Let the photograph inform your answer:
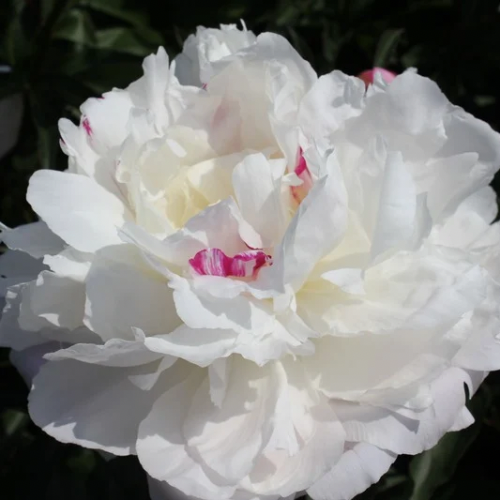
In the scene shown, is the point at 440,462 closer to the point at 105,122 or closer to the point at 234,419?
the point at 234,419

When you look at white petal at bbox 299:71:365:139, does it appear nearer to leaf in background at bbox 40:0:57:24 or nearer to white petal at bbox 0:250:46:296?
white petal at bbox 0:250:46:296

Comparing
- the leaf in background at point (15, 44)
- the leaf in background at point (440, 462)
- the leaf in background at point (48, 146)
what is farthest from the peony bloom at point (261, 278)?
the leaf in background at point (15, 44)

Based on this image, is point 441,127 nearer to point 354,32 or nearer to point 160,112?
point 160,112

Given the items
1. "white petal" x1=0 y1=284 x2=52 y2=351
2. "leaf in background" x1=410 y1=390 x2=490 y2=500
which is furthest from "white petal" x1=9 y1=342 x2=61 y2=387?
"leaf in background" x1=410 y1=390 x2=490 y2=500

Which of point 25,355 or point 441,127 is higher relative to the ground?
point 441,127

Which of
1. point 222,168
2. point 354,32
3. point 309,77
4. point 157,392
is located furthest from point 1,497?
point 354,32

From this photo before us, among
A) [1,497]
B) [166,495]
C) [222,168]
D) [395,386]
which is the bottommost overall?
[1,497]

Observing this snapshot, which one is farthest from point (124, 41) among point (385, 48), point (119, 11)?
point (385, 48)
